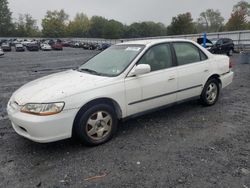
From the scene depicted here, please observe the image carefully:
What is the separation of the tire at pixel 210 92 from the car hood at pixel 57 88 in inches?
97.7

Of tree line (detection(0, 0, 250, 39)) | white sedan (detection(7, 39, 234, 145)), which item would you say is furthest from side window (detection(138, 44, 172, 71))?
tree line (detection(0, 0, 250, 39))

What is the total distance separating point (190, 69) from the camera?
493cm

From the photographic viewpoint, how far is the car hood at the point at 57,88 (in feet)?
11.4

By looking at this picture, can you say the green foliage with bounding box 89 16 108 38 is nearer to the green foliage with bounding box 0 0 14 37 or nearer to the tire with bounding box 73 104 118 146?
the green foliage with bounding box 0 0 14 37

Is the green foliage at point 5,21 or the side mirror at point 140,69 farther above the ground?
the green foliage at point 5,21

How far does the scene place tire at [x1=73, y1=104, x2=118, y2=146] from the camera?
11.8 ft

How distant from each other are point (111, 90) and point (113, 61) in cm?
84

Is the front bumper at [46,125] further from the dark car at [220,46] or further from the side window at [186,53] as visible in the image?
the dark car at [220,46]

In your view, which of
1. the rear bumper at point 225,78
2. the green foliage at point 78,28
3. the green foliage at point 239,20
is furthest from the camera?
the green foliage at point 78,28

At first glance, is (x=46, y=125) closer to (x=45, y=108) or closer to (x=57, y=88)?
(x=45, y=108)

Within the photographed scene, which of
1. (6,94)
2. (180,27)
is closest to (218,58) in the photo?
(6,94)

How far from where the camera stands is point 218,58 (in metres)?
5.63

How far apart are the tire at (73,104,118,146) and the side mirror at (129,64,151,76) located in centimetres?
71

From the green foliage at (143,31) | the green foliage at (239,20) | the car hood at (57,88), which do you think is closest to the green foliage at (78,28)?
the green foliage at (143,31)
